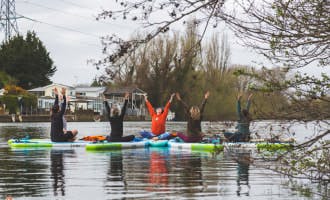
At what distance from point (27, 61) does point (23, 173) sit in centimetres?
6897

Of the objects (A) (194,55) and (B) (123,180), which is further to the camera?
(B) (123,180)

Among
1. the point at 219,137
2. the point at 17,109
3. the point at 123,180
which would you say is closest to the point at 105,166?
the point at 123,180

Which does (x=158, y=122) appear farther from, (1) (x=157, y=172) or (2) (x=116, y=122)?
(1) (x=157, y=172)

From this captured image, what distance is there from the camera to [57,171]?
15344mm

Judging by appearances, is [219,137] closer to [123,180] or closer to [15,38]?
[123,180]

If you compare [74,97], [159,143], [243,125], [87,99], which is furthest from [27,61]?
[243,125]

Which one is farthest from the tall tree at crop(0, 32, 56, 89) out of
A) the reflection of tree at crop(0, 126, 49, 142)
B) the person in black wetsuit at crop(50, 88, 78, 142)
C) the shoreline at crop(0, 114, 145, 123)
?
the person in black wetsuit at crop(50, 88, 78, 142)

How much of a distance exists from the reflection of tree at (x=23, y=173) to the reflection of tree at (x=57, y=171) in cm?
20

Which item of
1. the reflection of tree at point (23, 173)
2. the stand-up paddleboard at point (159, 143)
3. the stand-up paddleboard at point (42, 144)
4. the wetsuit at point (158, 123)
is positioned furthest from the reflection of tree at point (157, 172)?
→ the stand-up paddleboard at point (42, 144)

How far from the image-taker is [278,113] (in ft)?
27.0

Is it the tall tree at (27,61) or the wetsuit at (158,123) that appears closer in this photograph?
the wetsuit at (158,123)

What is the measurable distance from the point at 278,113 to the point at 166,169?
7.65 meters

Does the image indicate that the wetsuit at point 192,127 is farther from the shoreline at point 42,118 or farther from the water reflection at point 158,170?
the shoreline at point 42,118

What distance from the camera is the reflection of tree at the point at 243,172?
8.86 metres
